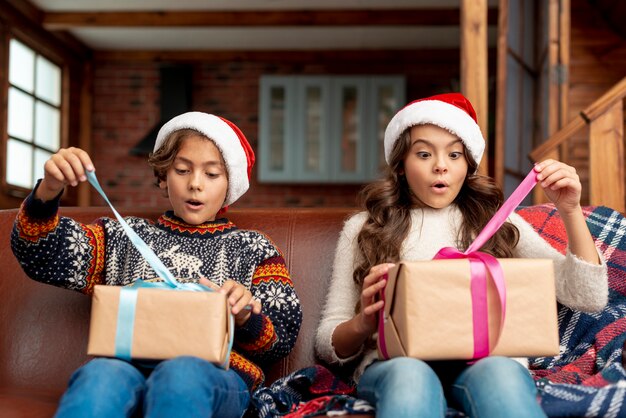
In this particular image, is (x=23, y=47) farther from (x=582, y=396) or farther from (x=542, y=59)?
(x=582, y=396)

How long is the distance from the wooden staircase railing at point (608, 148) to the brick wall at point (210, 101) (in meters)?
3.84

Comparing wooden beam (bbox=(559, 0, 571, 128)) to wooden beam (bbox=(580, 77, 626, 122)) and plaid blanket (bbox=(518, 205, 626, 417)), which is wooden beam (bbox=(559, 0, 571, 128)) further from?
plaid blanket (bbox=(518, 205, 626, 417))

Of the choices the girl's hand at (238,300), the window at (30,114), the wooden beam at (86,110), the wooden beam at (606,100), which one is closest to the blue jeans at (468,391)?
the girl's hand at (238,300)

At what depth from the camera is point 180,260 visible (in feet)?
5.34

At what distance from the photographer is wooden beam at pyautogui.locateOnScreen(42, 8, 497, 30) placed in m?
5.69

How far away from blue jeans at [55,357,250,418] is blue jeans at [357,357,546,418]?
295 mm

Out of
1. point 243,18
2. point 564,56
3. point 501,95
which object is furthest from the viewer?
point 243,18

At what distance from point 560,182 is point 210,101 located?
5.61m

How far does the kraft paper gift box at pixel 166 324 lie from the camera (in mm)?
1241

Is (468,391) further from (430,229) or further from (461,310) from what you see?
(430,229)

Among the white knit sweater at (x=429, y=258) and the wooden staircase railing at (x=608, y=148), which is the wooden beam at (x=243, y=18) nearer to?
the wooden staircase railing at (x=608, y=148)

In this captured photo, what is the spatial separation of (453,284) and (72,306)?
3.25 ft

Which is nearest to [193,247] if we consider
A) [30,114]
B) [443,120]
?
[443,120]

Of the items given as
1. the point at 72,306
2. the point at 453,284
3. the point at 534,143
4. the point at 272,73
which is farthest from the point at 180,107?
the point at 453,284
